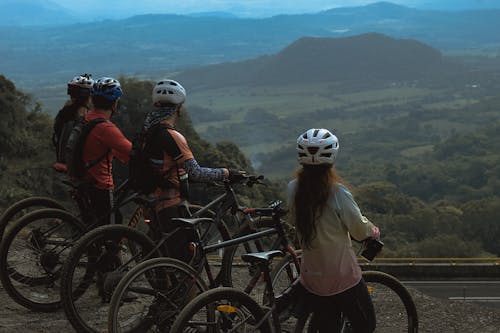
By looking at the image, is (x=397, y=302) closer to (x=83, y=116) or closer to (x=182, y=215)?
(x=182, y=215)

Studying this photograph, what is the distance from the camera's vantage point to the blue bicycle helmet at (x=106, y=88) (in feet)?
19.4

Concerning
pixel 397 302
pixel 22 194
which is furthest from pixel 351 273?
pixel 22 194

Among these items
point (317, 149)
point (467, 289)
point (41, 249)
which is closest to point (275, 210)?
point (317, 149)

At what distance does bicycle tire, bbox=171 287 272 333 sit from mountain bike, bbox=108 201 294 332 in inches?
22.8

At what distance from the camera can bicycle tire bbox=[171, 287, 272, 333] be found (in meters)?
4.39

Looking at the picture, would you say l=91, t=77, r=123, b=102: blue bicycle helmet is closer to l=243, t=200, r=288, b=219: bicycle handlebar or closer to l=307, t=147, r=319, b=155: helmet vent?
l=243, t=200, r=288, b=219: bicycle handlebar

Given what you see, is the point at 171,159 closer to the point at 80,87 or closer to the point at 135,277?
the point at 135,277

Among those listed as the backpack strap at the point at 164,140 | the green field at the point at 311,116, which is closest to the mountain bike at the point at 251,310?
the backpack strap at the point at 164,140

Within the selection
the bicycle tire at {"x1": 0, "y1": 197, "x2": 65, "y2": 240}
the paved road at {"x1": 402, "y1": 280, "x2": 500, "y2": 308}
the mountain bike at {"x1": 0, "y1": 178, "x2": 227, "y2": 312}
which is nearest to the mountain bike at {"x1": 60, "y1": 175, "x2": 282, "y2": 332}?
the mountain bike at {"x1": 0, "y1": 178, "x2": 227, "y2": 312}

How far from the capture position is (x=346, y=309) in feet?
15.1

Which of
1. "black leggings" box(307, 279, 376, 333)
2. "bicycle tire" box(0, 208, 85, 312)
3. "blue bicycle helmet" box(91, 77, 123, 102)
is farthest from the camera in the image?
"bicycle tire" box(0, 208, 85, 312)

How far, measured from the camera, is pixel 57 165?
6.56 metres

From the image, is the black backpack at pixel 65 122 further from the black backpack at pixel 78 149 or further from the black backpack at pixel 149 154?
the black backpack at pixel 149 154

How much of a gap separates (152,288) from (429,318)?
418cm
